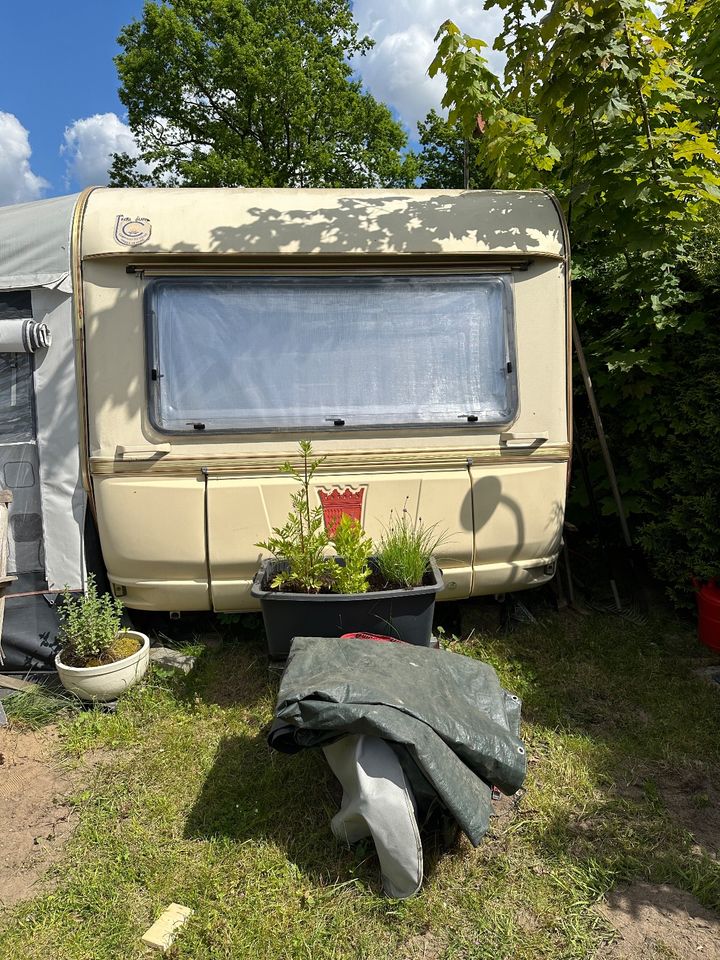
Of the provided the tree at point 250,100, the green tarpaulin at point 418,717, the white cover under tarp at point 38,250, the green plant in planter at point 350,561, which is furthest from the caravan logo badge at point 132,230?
the tree at point 250,100

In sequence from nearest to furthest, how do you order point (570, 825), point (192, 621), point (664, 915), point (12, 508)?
point (664, 915), point (570, 825), point (12, 508), point (192, 621)

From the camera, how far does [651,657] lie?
14.1 ft

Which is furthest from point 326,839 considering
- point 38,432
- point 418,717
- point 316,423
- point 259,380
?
point 38,432

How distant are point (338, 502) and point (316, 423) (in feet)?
1.56

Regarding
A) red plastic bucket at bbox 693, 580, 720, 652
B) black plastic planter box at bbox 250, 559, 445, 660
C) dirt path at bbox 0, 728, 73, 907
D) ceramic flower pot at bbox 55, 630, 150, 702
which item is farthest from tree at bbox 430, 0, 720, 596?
dirt path at bbox 0, 728, 73, 907

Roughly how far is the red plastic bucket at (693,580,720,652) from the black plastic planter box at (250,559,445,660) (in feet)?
6.57

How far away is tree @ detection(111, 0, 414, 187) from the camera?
18.6 metres

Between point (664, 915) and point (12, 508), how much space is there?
386 centimetres

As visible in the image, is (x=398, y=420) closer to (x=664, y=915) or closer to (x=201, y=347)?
(x=201, y=347)

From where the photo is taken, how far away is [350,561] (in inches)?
138

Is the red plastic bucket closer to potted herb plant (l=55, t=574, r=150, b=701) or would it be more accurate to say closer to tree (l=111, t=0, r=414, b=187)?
potted herb plant (l=55, t=574, r=150, b=701)


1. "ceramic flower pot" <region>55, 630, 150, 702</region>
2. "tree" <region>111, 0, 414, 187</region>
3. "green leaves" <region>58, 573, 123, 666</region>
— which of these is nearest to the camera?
"ceramic flower pot" <region>55, 630, 150, 702</region>

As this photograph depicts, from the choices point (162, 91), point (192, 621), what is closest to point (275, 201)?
point (192, 621)

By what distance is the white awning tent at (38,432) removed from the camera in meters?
3.97
